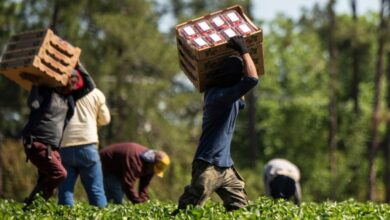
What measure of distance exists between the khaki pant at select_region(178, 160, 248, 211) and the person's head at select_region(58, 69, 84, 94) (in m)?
2.84

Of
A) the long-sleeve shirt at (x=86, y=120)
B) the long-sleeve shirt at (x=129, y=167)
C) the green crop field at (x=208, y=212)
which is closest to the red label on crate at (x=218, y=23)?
the green crop field at (x=208, y=212)

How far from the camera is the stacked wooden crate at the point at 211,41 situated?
8945 millimetres

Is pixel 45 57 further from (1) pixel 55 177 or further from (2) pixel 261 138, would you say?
(2) pixel 261 138

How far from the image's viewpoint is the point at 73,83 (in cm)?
1127

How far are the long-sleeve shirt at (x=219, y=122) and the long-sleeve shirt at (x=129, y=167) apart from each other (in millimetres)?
4073

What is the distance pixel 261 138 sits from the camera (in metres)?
61.5

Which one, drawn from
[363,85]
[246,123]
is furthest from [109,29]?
[363,85]

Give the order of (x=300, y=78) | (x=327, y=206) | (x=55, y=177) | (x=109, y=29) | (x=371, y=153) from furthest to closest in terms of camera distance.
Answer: (x=300, y=78)
(x=371, y=153)
(x=109, y=29)
(x=55, y=177)
(x=327, y=206)

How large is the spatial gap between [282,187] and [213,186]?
4916 mm

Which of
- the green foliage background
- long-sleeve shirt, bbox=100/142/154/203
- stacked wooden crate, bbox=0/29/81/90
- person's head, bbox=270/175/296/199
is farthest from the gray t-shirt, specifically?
the green foliage background

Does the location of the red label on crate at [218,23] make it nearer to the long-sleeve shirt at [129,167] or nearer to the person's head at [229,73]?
the person's head at [229,73]

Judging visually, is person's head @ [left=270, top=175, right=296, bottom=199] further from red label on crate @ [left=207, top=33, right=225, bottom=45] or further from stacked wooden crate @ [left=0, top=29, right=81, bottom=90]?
red label on crate @ [left=207, top=33, right=225, bottom=45]

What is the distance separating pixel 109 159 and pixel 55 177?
2.65 m

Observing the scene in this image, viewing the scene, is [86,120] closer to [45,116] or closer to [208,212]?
[45,116]
